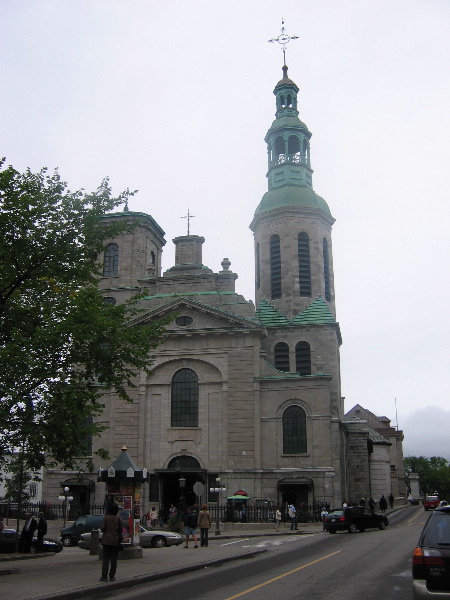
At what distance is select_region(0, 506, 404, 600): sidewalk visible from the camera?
1271cm

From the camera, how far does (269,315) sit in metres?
50.8

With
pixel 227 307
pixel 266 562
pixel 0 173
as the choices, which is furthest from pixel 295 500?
pixel 0 173

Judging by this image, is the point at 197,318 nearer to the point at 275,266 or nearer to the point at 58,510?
the point at 275,266

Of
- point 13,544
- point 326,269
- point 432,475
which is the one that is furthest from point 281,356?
point 432,475

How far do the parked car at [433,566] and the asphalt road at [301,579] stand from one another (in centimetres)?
308

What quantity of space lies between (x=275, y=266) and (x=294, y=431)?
15.1 m

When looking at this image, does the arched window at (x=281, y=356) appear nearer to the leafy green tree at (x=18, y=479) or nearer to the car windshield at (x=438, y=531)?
the leafy green tree at (x=18, y=479)

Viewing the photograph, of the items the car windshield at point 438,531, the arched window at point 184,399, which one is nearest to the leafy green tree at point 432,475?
Answer: the arched window at point 184,399

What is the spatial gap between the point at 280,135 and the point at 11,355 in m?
43.5

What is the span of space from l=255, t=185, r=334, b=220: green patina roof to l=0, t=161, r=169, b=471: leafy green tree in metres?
34.9

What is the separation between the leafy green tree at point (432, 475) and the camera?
15550cm

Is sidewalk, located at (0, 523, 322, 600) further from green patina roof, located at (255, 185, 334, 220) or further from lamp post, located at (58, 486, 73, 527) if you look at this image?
green patina roof, located at (255, 185, 334, 220)

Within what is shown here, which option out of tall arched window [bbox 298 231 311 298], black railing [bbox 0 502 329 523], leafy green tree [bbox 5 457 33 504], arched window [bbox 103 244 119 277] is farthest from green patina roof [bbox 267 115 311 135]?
leafy green tree [bbox 5 457 33 504]

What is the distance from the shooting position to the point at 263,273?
53.1m
